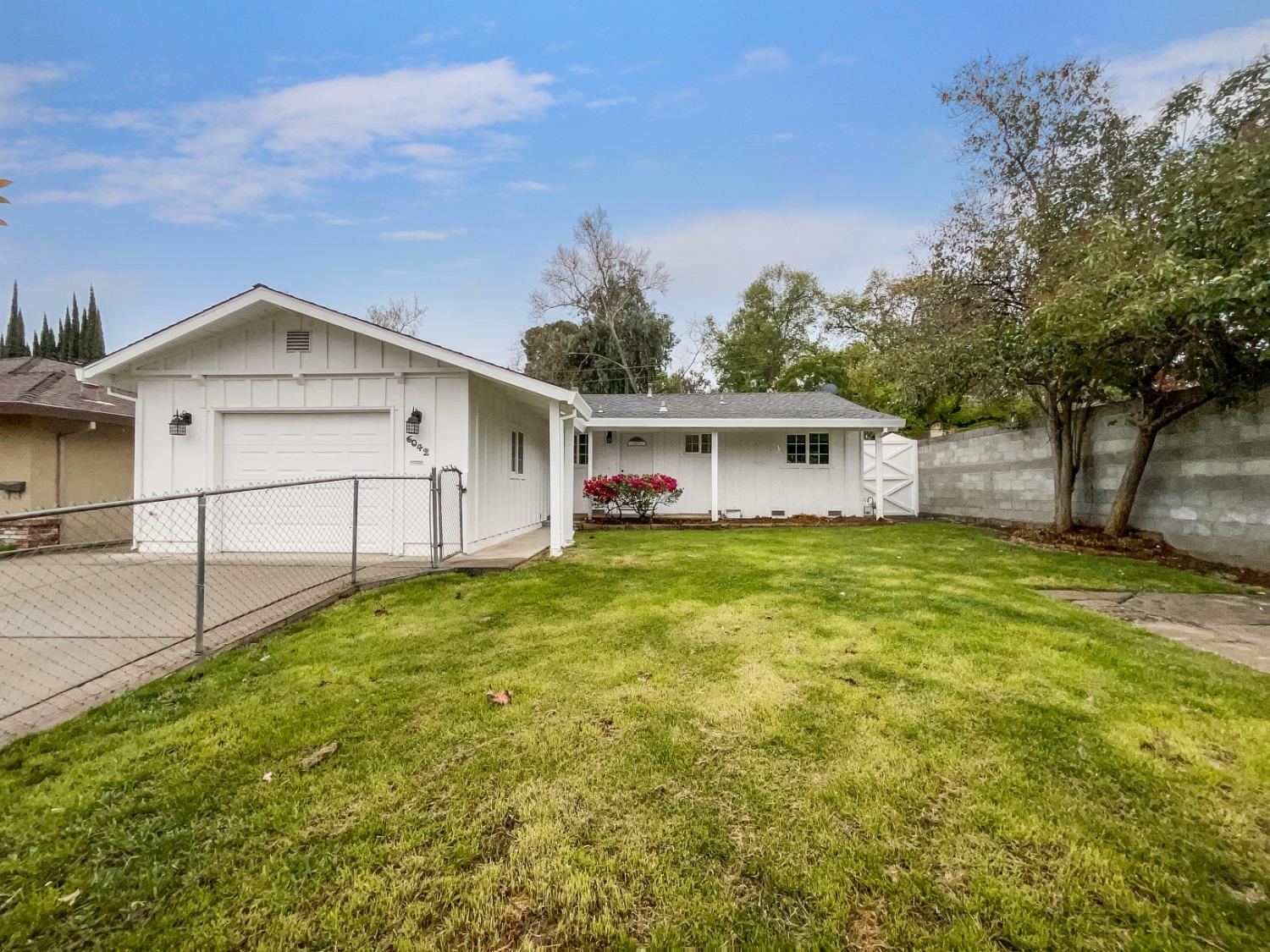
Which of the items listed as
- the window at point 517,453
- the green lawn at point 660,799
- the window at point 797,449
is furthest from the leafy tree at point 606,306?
the green lawn at point 660,799

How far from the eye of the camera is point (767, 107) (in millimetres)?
12352

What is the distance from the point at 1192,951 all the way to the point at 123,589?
24.1ft

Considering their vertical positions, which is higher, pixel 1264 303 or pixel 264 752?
pixel 1264 303

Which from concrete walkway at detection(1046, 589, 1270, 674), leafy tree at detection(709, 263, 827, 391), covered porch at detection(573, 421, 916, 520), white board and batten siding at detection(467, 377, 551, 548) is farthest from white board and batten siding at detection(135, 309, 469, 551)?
leafy tree at detection(709, 263, 827, 391)

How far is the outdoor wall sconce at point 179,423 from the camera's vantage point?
7.23m

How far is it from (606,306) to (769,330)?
936 cm

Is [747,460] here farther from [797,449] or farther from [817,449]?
[817,449]

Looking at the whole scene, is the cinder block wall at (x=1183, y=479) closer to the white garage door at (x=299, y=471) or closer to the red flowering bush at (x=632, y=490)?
the red flowering bush at (x=632, y=490)

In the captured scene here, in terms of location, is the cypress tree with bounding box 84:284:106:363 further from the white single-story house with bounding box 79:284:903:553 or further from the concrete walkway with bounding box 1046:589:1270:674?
the concrete walkway with bounding box 1046:589:1270:674

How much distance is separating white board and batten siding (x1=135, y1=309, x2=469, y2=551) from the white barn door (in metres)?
11.3

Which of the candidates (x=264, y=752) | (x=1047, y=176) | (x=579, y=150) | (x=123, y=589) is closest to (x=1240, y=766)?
(x=264, y=752)

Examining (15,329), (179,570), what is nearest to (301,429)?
(179,570)

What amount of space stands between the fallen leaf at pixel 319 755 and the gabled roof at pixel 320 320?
491 centimetres

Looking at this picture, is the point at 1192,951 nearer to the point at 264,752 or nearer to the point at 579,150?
the point at 264,752
